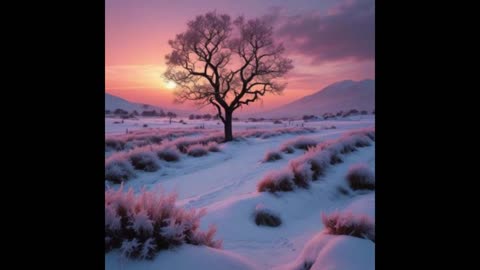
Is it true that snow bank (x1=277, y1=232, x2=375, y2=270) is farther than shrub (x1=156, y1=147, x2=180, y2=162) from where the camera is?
No

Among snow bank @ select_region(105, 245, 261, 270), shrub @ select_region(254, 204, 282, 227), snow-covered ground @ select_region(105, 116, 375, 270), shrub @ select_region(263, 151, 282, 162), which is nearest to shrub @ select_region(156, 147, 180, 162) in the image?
snow-covered ground @ select_region(105, 116, 375, 270)

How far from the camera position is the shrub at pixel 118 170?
938cm

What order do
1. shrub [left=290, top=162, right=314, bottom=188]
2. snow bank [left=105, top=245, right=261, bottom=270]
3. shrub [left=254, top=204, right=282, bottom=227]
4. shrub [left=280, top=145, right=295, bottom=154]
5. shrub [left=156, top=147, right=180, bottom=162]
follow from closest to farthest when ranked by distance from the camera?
1. snow bank [left=105, top=245, right=261, bottom=270]
2. shrub [left=254, top=204, right=282, bottom=227]
3. shrub [left=290, top=162, right=314, bottom=188]
4. shrub [left=156, top=147, right=180, bottom=162]
5. shrub [left=280, top=145, right=295, bottom=154]

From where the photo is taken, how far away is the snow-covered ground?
3252 mm

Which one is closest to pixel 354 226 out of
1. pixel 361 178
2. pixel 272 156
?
pixel 361 178

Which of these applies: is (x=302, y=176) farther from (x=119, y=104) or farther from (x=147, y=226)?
(x=119, y=104)

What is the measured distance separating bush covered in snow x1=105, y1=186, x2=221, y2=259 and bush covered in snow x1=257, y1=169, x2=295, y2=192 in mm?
3378

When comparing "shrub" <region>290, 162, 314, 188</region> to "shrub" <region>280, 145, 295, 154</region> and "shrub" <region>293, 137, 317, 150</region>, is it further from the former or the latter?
"shrub" <region>293, 137, 317, 150</region>

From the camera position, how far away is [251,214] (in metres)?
5.73

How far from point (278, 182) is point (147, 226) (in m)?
4.31
